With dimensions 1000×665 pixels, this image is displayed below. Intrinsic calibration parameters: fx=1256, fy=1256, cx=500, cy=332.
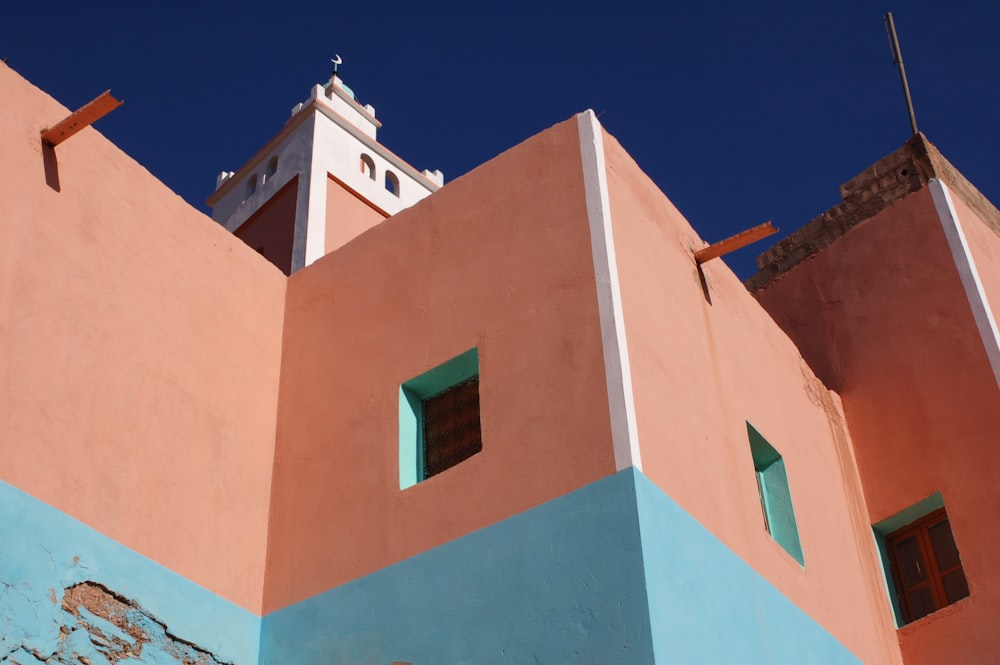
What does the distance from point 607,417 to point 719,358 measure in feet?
6.53

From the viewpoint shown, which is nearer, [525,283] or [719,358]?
[525,283]

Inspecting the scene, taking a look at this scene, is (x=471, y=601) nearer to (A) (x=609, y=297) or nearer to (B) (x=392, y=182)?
(A) (x=609, y=297)

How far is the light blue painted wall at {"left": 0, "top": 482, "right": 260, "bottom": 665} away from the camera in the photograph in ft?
21.2

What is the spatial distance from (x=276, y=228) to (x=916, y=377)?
704 centimetres

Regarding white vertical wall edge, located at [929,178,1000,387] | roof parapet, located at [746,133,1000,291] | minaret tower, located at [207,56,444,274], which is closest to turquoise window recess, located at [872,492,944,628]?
white vertical wall edge, located at [929,178,1000,387]

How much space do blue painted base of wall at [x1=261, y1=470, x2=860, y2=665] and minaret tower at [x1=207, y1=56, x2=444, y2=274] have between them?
598cm

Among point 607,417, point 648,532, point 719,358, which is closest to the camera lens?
point 648,532

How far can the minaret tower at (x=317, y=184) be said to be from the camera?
528 inches

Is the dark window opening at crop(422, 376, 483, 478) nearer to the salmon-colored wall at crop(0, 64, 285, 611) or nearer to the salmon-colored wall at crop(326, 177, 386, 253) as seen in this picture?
the salmon-colored wall at crop(0, 64, 285, 611)

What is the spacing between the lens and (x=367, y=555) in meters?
7.76

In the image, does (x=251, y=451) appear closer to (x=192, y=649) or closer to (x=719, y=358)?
(x=192, y=649)

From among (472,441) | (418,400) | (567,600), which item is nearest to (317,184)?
(418,400)

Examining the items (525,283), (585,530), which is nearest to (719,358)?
(525,283)

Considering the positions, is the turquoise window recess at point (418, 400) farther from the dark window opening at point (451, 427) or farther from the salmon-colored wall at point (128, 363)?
the salmon-colored wall at point (128, 363)
